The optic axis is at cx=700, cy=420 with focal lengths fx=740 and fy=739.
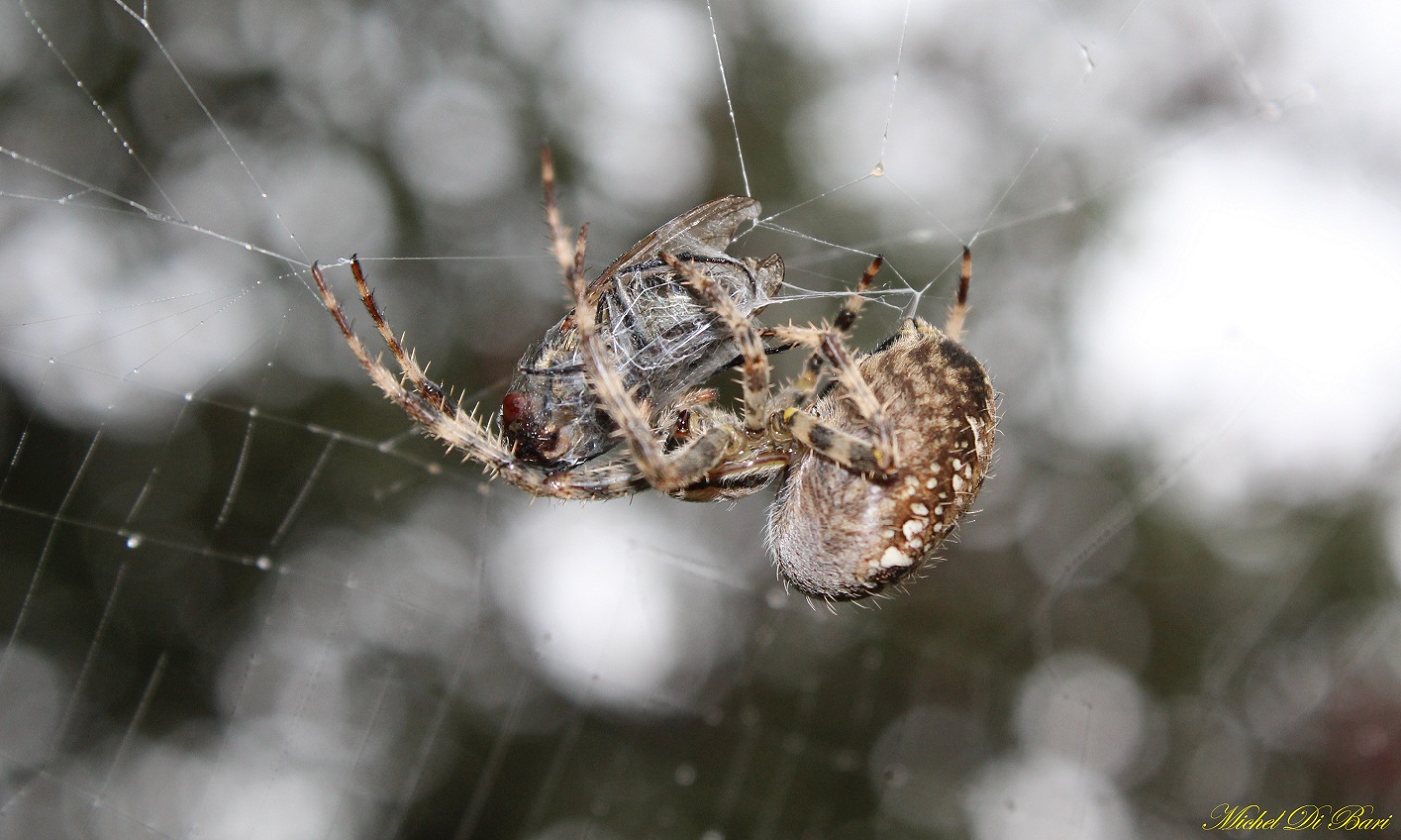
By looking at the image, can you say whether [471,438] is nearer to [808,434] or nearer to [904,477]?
[808,434]

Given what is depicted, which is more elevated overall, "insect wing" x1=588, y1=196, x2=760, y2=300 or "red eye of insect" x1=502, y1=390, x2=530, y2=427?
"insect wing" x1=588, y1=196, x2=760, y2=300

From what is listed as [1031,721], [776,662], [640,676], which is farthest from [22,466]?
[1031,721]

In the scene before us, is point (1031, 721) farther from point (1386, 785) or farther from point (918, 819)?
point (1386, 785)

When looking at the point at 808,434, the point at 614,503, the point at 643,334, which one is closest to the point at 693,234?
the point at 643,334

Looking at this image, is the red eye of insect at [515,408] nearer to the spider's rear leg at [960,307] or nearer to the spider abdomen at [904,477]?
the spider abdomen at [904,477]

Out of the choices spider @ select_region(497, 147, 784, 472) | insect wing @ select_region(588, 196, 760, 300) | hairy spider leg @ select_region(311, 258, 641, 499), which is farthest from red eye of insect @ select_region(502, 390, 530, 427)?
insect wing @ select_region(588, 196, 760, 300)

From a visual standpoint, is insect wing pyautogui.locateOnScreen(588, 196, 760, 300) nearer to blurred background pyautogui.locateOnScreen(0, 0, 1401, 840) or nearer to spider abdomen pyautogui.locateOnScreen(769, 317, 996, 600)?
spider abdomen pyautogui.locateOnScreen(769, 317, 996, 600)
